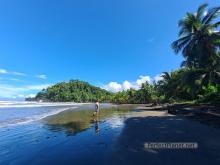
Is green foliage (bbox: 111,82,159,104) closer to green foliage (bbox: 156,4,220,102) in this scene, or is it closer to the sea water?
the sea water

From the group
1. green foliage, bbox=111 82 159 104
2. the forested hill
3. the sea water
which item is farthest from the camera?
the forested hill

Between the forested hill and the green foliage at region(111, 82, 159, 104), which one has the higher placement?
the forested hill

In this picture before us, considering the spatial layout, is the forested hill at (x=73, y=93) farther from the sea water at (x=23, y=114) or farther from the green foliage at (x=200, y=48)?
the green foliage at (x=200, y=48)

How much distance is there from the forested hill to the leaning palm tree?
412ft

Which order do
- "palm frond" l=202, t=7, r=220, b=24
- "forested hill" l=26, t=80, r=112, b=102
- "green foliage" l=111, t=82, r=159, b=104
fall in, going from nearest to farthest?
"palm frond" l=202, t=7, r=220, b=24
"green foliage" l=111, t=82, r=159, b=104
"forested hill" l=26, t=80, r=112, b=102

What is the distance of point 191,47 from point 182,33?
2881 millimetres

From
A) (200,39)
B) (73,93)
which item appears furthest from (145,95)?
(73,93)

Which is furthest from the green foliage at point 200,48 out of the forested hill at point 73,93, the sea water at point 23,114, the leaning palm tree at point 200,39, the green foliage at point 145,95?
the forested hill at point 73,93

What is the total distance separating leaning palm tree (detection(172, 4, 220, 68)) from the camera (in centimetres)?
2345

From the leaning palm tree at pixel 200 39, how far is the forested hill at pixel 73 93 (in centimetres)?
12548

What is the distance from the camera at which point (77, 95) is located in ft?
547

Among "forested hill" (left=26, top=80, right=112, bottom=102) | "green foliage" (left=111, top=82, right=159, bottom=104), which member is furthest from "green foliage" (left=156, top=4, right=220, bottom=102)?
"forested hill" (left=26, top=80, right=112, bottom=102)

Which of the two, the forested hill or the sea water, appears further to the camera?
the forested hill

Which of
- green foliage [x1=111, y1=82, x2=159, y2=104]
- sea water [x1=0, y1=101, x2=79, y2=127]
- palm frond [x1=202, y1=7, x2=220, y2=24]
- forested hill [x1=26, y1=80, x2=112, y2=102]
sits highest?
forested hill [x1=26, y1=80, x2=112, y2=102]
